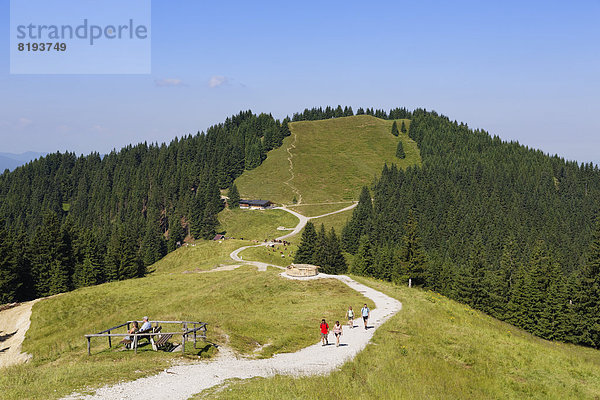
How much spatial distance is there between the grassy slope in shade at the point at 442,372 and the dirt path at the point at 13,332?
29.9 meters

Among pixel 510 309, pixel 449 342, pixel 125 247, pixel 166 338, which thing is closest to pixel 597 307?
pixel 510 309

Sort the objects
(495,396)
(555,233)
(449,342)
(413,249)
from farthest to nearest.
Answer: (555,233), (413,249), (449,342), (495,396)

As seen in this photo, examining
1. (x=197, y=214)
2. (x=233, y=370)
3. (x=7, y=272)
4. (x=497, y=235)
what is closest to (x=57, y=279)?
(x=7, y=272)

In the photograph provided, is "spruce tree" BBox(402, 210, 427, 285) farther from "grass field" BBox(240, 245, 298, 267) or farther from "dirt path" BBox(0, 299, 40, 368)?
"dirt path" BBox(0, 299, 40, 368)

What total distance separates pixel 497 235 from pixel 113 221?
510ft

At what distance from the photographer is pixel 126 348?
22672 mm

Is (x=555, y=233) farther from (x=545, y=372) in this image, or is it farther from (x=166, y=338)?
(x=166, y=338)

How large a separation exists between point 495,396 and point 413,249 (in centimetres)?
3805

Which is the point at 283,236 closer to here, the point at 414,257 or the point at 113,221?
the point at 414,257

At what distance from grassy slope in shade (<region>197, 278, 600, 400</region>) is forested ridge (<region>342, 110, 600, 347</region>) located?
2900 cm

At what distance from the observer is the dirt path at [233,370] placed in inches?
596

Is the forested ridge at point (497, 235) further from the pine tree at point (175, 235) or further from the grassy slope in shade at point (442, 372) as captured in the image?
the pine tree at point (175, 235)

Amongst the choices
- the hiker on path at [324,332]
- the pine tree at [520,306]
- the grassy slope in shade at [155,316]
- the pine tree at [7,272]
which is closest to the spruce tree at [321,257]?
the grassy slope in shade at [155,316]

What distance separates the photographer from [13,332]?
4419 centimetres
